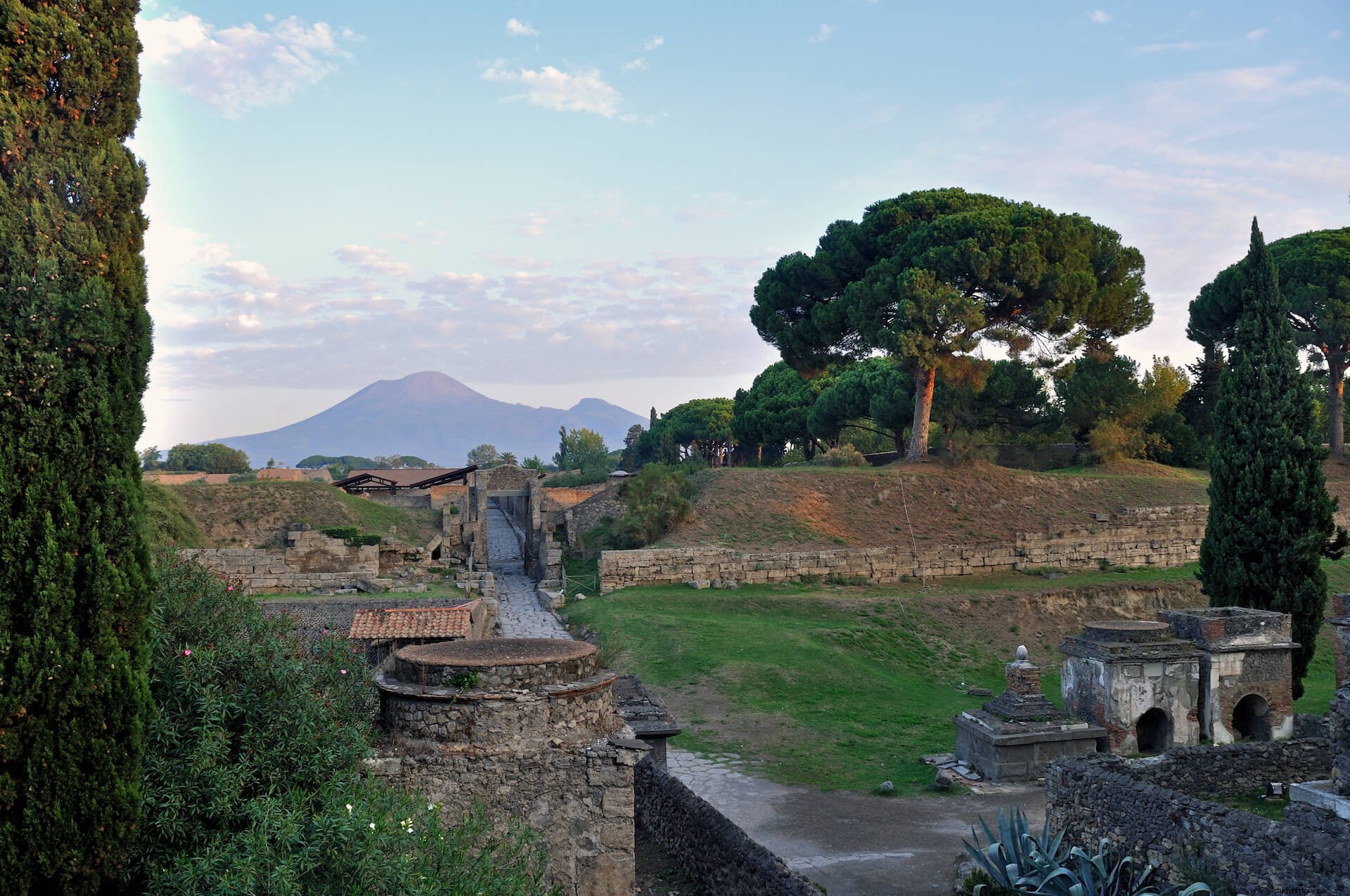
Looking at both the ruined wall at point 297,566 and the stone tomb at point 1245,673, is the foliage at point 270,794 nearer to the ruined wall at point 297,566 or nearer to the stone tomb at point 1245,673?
the stone tomb at point 1245,673

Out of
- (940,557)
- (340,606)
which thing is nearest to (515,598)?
(340,606)

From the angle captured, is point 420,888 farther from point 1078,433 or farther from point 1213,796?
point 1078,433

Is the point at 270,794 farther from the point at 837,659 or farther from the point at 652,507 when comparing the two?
the point at 652,507

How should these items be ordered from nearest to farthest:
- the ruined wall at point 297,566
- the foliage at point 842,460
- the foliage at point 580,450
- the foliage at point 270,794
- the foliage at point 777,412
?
the foliage at point 270,794 < the ruined wall at point 297,566 < the foliage at point 842,460 < the foliage at point 777,412 < the foliage at point 580,450

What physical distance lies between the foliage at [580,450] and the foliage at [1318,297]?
48408 millimetres

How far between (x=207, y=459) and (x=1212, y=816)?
85.1 meters

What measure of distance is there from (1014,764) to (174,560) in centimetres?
1141

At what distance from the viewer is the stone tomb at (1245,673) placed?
14.9 m

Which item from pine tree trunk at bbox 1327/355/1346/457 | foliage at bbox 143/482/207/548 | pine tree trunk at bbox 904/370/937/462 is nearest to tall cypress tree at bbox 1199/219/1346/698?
pine tree trunk at bbox 904/370/937/462

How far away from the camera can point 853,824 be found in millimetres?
11898

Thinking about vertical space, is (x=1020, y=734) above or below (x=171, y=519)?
below

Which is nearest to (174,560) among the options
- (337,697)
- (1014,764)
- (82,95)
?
(337,697)

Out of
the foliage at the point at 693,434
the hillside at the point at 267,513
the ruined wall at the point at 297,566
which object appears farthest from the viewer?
the foliage at the point at 693,434

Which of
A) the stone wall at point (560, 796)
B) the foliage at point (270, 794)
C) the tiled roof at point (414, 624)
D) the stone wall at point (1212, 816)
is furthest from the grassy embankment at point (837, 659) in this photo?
the foliage at point (270, 794)
